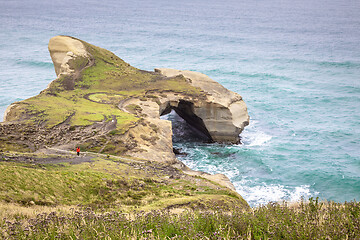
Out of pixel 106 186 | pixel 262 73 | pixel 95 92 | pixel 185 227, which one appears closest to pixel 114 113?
pixel 95 92

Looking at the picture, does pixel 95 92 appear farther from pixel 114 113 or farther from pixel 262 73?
pixel 262 73

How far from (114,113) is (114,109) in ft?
5.38

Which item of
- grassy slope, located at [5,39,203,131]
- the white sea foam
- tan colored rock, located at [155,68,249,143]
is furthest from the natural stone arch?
the white sea foam

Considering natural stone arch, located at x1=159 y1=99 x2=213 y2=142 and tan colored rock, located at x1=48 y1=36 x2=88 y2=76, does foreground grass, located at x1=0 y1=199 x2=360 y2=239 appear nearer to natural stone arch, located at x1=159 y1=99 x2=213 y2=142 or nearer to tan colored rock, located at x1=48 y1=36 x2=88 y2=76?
natural stone arch, located at x1=159 y1=99 x2=213 y2=142

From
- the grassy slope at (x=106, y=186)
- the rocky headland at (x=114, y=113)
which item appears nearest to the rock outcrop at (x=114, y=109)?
the rocky headland at (x=114, y=113)

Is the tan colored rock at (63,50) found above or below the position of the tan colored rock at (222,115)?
above

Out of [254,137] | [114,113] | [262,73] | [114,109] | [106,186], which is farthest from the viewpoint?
[262,73]

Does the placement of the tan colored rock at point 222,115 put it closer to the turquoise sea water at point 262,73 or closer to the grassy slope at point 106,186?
the turquoise sea water at point 262,73

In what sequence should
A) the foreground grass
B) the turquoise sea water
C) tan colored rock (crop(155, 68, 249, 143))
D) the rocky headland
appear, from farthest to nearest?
tan colored rock (crop(155, 68, 249, 143))
the turquoise sea water
the rocky headland
the foreground grass

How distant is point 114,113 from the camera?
3256 centimetres

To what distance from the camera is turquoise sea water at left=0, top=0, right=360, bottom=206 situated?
33.7 meters

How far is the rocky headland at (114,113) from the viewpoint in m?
26.5

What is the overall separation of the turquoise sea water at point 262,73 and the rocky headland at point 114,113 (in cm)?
437

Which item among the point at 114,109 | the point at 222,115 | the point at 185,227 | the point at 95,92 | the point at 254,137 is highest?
the point at 185,227
